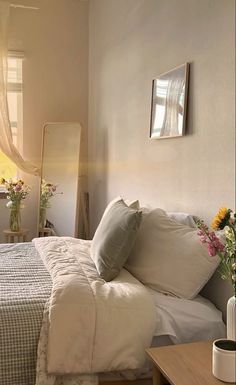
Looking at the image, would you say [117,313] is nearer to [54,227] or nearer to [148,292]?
[148,292]

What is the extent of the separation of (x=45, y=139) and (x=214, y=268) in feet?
8.75

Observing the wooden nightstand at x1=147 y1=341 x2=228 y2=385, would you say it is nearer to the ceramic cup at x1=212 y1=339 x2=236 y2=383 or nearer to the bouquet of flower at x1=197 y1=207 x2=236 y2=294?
the ceramic cup at x1=212 y1=339 x2=236 y2=383

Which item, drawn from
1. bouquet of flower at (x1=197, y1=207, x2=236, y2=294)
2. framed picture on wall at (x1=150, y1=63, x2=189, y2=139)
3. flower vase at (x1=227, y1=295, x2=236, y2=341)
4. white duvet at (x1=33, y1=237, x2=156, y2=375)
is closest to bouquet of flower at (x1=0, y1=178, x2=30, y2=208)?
framed picture on wall at (x1=150, y1=63, x2=189, y2=139)

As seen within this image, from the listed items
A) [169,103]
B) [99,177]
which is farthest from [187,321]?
[99,177]

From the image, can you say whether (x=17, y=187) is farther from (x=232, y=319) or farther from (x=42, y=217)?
(x=232, y=319)

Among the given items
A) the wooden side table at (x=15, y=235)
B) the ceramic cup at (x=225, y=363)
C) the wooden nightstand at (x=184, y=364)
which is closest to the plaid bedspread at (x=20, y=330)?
the wooden nightstand at (x=184, y=364)

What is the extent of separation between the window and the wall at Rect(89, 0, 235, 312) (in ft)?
2.34

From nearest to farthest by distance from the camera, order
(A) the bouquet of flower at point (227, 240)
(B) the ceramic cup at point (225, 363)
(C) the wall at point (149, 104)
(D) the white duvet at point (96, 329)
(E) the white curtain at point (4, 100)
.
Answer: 1. (B) the ceramic cup at point (225, 363)
2. (A) the bouquet of flower at point (227, 240)
3. (D) the white duvet at point (96, 329)
4. (C) the wall at point (149, 104)
5. (E) the white curtain at point (4, 100)

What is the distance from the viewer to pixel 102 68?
3.95 meters

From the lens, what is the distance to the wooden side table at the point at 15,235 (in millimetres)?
3908

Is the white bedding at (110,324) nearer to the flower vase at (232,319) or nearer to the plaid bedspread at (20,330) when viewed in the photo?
the plaid bedspread at (20,330)

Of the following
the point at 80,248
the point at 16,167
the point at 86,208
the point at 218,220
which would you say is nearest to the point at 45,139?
the point at 16,167

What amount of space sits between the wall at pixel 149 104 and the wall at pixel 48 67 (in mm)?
146

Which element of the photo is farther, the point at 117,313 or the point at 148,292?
the point at 148,292
